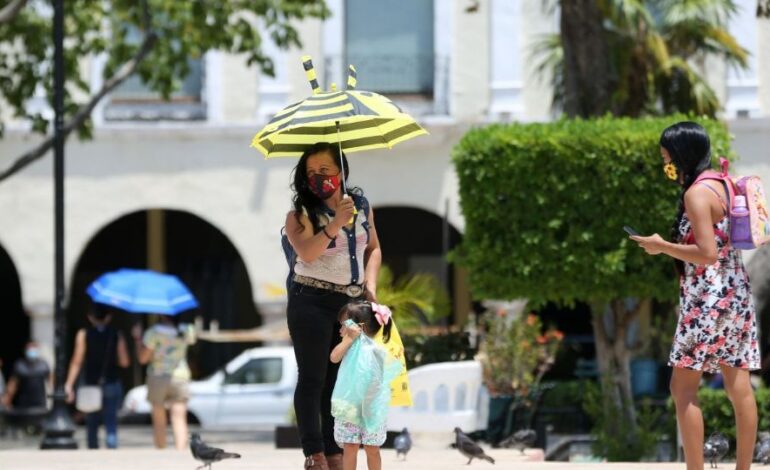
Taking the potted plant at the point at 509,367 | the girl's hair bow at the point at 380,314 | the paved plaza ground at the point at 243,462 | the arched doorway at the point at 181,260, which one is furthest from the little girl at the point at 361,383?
the arched doorway at the point at 181,260

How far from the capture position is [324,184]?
26.5 ft

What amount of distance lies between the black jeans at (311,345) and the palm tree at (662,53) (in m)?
12.6

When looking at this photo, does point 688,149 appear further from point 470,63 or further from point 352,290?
point 470,63

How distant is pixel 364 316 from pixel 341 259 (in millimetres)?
315

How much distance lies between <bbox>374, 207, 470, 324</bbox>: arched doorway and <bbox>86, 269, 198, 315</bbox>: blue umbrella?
10.2m

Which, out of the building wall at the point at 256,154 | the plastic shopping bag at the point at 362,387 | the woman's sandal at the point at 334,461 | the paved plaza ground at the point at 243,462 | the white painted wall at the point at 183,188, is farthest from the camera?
the white painted wall at the point at 183,188

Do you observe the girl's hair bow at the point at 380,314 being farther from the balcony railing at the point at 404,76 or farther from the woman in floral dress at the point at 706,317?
the balcony railing at the point at 404,76

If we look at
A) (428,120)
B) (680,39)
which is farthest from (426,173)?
(680,39)

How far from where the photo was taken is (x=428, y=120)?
25.6m

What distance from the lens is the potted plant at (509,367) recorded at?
16.1 metres

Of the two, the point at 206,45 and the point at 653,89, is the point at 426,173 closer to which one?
the point at 653,89

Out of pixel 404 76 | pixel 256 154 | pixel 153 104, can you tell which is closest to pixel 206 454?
pixel 256 154

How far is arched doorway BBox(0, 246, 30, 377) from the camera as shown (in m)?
29.6

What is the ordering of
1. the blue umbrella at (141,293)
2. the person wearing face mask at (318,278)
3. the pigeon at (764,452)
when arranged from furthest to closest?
the blue umbrella at (141,293) → the pigeon at (764,452) → the person wearing face mask at (318,278)
